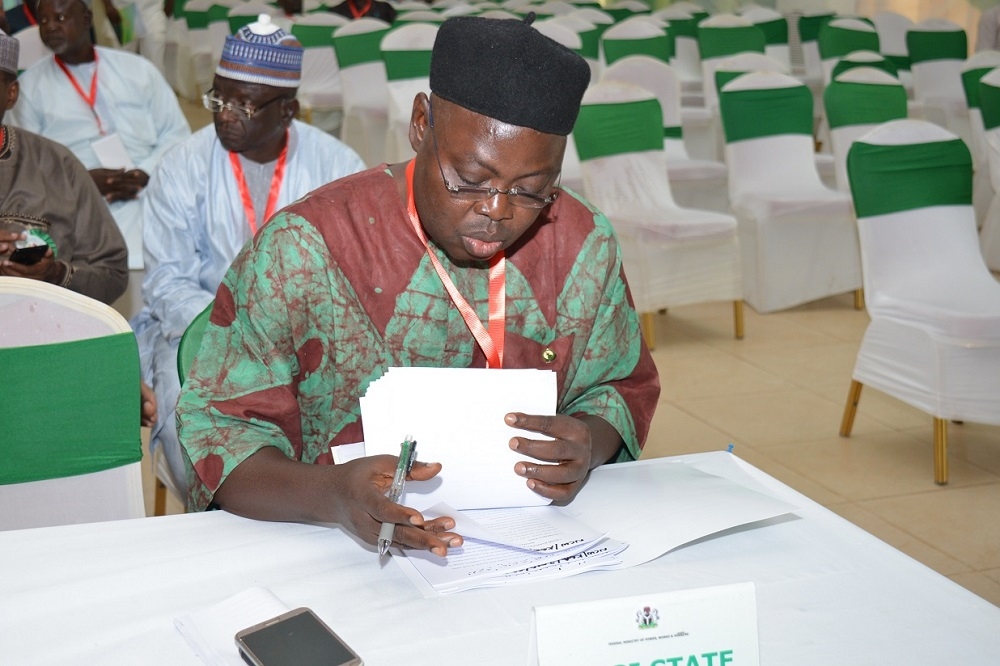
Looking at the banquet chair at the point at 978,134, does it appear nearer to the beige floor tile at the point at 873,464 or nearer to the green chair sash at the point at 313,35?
the beige floor tile at the point at 873,464

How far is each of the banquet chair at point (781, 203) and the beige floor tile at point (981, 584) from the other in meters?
2.51

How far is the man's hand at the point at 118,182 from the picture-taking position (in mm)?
4227

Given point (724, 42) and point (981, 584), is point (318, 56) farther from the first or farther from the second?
point (981, 584)

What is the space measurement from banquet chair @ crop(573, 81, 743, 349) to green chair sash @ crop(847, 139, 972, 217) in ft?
3.90

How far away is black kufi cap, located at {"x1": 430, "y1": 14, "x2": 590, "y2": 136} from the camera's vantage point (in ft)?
4.75

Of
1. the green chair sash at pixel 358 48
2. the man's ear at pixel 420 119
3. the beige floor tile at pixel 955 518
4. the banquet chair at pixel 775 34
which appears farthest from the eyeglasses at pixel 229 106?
the banquet chair at pixel 775 34

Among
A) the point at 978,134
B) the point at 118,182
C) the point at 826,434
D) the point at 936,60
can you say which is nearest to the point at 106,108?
the point at 118,182

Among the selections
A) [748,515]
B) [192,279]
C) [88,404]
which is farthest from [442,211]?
[192,279]

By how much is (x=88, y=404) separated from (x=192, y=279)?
4.79ft

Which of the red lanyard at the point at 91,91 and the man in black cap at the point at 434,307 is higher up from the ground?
the man in black cap at the point at 434,307

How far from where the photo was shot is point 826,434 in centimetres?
399

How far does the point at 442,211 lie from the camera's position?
5.02 ft

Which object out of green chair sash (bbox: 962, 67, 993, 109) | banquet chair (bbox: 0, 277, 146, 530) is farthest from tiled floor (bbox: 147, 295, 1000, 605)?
green chair sash (bbox: 962, 67, 993, 109)

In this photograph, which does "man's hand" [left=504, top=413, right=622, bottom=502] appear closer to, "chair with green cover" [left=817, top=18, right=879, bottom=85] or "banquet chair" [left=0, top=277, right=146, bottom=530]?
"banquet chair" [left=0, top=277, right=146, bottom=530]
